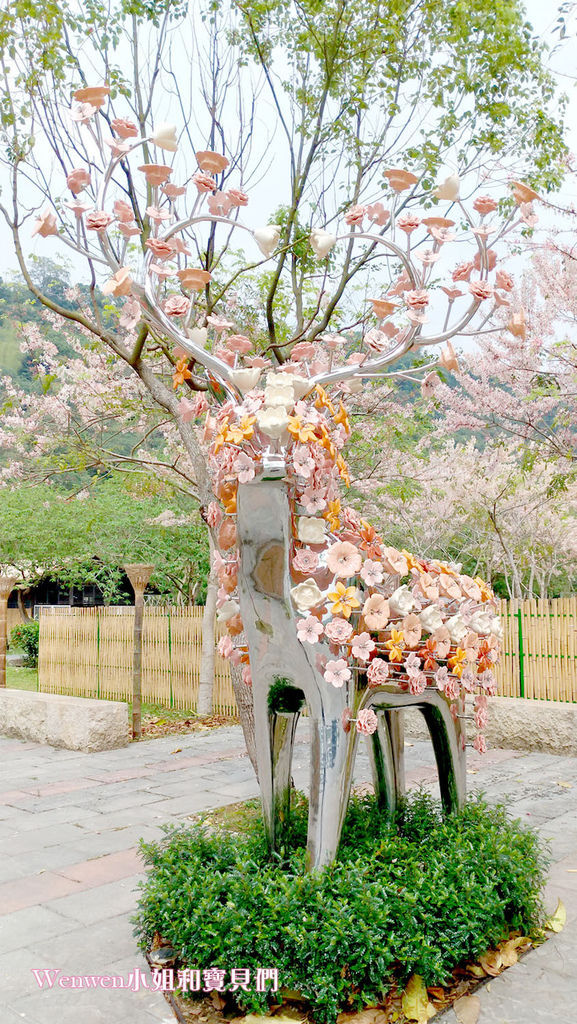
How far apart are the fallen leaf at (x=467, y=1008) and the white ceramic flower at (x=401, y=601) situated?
138cm

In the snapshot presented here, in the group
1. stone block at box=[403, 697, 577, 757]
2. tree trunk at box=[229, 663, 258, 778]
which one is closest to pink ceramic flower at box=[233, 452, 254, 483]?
tree trunk at box=[229, 663, 258, 778]

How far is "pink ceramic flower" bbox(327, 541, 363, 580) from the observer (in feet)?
9.42

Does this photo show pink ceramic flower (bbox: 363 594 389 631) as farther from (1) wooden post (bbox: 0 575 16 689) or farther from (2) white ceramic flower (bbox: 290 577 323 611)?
(1) wooden post (bbox: 0 575 16 689)

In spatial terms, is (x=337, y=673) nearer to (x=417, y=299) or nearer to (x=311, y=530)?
(x=311, y=530)

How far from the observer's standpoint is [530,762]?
23.0 feet

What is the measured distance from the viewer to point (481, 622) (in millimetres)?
3393

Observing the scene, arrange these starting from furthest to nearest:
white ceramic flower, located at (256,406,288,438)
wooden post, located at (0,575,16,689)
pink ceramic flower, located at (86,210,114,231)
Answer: wooden post, located at (0,575,16,689), pink ceramic flower, located at (86,210,114,231), white ceramic flower, located at (256,406,288,438)

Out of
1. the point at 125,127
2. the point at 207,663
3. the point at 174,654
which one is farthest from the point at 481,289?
the point at 174,654

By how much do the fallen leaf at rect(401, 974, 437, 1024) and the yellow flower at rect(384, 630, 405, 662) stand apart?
44.2 inches

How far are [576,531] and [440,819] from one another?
19064mm

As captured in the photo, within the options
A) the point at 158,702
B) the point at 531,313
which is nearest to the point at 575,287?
the point at 531,313

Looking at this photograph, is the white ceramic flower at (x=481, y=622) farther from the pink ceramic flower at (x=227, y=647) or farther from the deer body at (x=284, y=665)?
the pink ceramic flower at (x=227, y=647)

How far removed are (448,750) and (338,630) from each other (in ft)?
3.76

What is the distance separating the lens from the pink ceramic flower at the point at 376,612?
293 centimetres
